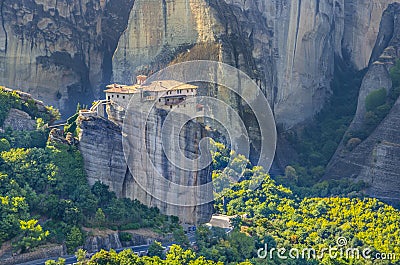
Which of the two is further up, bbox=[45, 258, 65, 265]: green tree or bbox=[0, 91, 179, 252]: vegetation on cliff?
bbox=[0, 91, 179, 252]: vegetation on cliff

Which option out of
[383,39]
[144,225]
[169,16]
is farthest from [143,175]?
[383,39]

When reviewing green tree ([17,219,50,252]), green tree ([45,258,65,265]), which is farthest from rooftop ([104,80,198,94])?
green tree ([45,258,65,265])

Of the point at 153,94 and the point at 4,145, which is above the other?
the point at 153,94

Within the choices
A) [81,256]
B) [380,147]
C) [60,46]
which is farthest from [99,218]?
[60,46]

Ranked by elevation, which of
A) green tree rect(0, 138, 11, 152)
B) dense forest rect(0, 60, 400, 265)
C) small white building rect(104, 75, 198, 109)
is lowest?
dense forest rect(0, 60, 400, 265)

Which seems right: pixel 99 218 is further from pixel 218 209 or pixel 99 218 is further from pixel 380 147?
pixel 380 147

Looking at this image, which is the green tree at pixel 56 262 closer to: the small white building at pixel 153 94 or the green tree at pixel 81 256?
the green tree at pixel 81 256

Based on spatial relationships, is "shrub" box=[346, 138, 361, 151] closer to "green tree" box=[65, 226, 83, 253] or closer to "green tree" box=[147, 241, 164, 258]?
"green tree" box=[147, 241, 164, 258]
